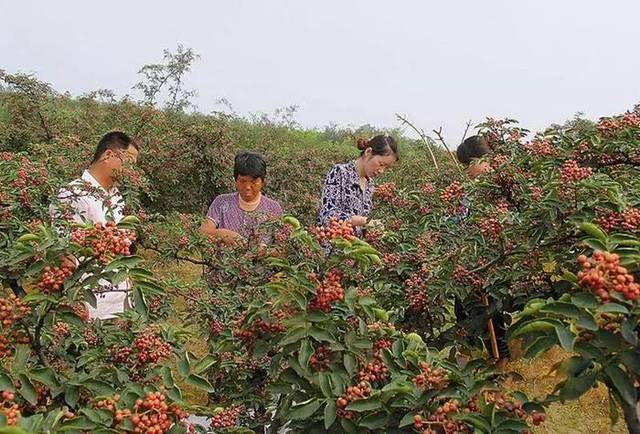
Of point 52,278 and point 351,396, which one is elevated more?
point 52,278

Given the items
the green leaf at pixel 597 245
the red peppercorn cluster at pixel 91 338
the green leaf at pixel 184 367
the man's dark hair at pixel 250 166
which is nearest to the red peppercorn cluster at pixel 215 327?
the red peppercorn cluster at pixel 91 338

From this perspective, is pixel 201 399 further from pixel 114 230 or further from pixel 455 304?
pixel 114 230

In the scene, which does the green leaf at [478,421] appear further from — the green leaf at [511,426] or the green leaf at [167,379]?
the green leaf at [167,379]

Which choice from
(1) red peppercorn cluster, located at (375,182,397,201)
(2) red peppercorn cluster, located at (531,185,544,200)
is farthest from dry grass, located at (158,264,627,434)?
(2) red peppercorn cluster, located at (531,185,544,200)

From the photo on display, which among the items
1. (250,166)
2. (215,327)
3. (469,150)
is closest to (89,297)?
(215,327)

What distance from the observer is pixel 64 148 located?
4.83 m

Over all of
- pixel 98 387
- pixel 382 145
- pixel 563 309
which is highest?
pixel 382 145

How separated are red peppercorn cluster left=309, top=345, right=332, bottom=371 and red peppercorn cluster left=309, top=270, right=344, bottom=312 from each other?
0.33 ft

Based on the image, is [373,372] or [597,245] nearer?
[597,245]

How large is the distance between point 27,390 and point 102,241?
1.21 ft

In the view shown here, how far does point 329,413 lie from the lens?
4.87ft

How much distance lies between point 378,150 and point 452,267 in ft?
5.25

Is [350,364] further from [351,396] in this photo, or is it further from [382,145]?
[382,145]

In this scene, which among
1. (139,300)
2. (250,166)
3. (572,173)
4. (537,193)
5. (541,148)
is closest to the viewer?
(139,300)
